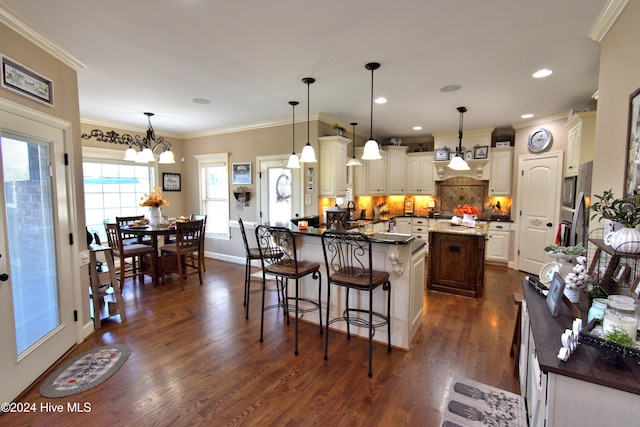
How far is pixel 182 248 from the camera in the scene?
4707mm

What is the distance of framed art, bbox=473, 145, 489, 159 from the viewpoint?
5.96 metres

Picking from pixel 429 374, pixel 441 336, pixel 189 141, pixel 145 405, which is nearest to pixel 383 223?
pixel 441 336

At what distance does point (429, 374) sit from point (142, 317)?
3.24 m

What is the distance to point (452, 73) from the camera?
321 centimetres

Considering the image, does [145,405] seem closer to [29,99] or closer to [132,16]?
[29,99]

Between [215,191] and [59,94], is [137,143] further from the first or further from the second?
[59,94]

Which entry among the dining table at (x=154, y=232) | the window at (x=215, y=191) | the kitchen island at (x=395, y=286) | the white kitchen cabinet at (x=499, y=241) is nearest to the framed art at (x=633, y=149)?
the kitchen island at (x=395, y=286)

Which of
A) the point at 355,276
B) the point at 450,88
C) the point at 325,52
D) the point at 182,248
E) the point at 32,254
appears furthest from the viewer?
the point at 182,248

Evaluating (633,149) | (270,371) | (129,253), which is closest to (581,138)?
(633,149)

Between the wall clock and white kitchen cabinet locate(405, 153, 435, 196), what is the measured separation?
1914 millimetres

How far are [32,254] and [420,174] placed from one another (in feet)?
21.7

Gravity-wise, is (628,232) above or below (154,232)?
above

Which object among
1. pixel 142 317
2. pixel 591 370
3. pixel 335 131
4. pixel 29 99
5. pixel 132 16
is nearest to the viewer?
pixel 591 370

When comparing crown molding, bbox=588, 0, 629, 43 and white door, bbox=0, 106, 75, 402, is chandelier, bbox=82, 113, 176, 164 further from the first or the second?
crown molding, bbox=588, 0, 629, 43
